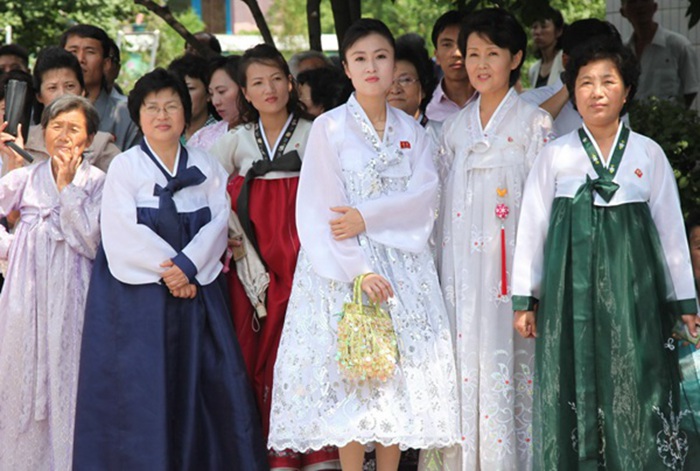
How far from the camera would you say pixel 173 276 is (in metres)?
5.68

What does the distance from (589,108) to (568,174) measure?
303mm

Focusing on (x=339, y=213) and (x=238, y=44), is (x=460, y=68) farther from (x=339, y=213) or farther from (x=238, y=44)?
(x=238, y=44)

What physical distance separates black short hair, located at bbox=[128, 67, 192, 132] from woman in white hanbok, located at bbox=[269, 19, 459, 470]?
736 mm

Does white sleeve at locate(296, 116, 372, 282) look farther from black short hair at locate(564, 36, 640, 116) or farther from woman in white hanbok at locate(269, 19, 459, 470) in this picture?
black short hair at locate(564, 36, 640, 116)

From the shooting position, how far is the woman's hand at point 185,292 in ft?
18.8

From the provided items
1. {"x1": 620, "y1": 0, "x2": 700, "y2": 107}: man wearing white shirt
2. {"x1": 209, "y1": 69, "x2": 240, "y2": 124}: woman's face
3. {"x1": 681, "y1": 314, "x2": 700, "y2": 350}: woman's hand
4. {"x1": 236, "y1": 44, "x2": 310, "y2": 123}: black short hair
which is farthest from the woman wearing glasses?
{"x1": 620, "y1": 0, "x2": 700, "y2": 107}: man wearing white shirt

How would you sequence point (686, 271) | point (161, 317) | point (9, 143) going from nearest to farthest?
point (686, 271)
point (161, 317)
point (9, 143)

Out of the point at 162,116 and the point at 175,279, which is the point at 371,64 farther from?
the point at 175,279

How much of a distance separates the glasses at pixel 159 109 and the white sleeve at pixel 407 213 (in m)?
1.07

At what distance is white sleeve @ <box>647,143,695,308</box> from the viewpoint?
5.29 meters

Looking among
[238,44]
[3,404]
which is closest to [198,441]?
[3,404]

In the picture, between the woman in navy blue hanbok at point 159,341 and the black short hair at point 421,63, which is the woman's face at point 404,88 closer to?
the black short hair at point 421,63

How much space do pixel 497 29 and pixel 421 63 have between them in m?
0.88

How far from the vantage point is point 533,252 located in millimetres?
5453
